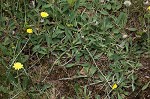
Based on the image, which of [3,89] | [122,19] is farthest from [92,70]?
[3,89]

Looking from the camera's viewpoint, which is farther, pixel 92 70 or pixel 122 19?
pixel 122 19

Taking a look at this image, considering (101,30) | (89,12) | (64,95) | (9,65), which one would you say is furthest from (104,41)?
(9,65)

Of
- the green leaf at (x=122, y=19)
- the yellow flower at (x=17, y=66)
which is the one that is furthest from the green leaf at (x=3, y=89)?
the green leaf at (x=122, y=19)

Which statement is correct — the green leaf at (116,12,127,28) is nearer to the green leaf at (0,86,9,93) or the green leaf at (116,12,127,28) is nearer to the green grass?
the green grass

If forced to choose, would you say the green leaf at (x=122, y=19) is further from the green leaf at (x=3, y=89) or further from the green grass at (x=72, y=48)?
the green leaf at (x=3, y=89)

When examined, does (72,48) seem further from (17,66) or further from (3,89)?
(3,89)

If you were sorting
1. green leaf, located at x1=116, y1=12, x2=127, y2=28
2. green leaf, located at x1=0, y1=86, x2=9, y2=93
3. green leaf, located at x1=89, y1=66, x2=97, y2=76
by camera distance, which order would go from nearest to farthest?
1. green leaf, located at x1=0, y1=86, x2=9, y2=93
2. green leaf, located at x1=89, y1=66, x2=97, y2=76
3. green leaf, located at x1=116, y1=12, x2=127, y2=28

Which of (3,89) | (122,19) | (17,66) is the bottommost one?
(3,89)

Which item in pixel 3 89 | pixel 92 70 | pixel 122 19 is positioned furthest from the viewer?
pixel 122 19

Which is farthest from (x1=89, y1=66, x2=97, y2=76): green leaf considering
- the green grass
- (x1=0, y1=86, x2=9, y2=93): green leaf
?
(x1=0, y1=86, x2=9, y2=93): green leaf
